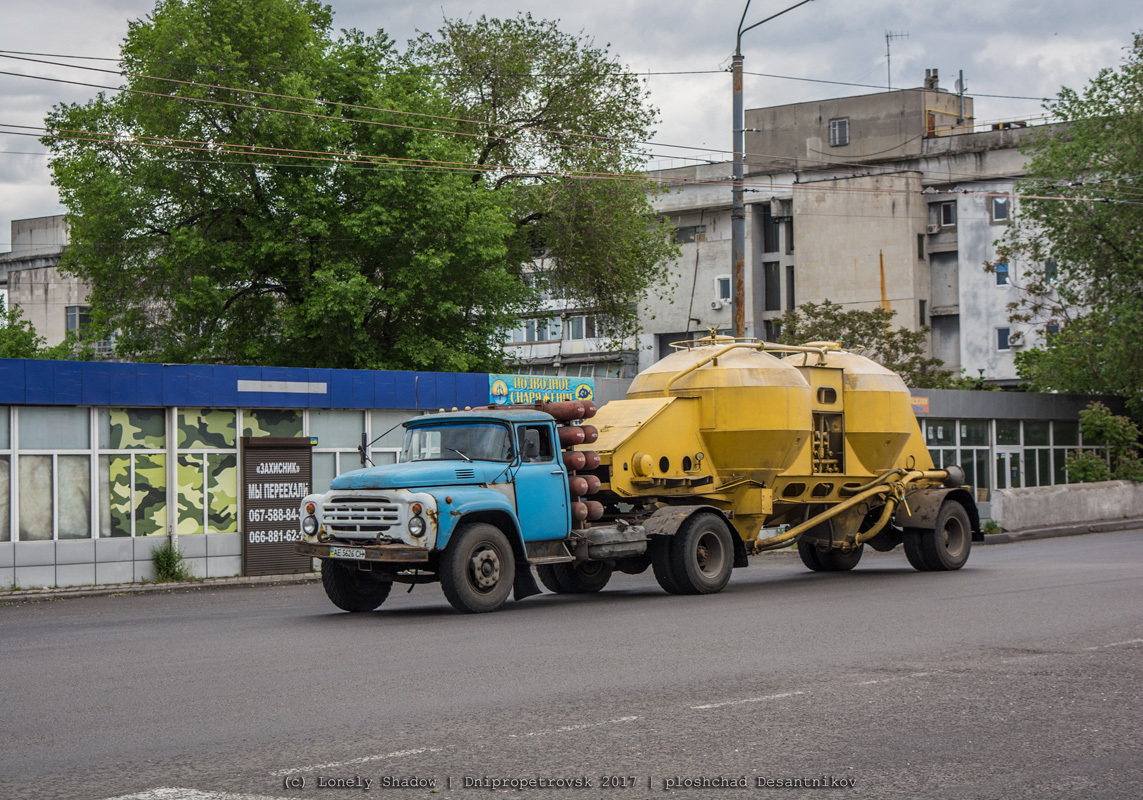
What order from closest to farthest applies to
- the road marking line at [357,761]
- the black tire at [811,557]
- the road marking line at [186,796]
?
the road marking line at [186,796] → the road marking line at [357,761] → the black tire at [811,557]

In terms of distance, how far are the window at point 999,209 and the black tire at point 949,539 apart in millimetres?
42996

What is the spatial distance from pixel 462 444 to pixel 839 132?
55.2 m

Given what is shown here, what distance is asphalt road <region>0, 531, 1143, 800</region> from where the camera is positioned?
6359mm

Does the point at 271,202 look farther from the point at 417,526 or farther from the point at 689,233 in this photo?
the point at 689,233

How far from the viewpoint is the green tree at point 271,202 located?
3428cm

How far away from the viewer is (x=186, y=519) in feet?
72.5

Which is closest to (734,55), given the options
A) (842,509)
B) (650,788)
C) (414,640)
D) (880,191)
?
(842,509)

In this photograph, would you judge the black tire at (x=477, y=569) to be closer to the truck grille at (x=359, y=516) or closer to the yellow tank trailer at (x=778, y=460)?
the truck grille at (x=359, y=516)

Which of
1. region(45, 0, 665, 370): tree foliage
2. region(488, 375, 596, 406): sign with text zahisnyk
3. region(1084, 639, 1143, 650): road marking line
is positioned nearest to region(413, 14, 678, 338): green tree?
region(45, 0, 665, 370): tree foliage

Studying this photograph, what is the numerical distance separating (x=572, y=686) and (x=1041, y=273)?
136 feet

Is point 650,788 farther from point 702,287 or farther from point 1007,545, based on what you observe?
point 702,287

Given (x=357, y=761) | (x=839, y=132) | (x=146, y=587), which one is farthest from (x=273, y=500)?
(x=839, y=132)

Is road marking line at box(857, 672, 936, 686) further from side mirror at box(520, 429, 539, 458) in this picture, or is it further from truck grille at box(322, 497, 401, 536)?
side mirror at box(520, 429, 539, 458)

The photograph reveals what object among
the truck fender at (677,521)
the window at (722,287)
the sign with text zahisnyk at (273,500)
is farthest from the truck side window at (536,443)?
the window at (722,287)
